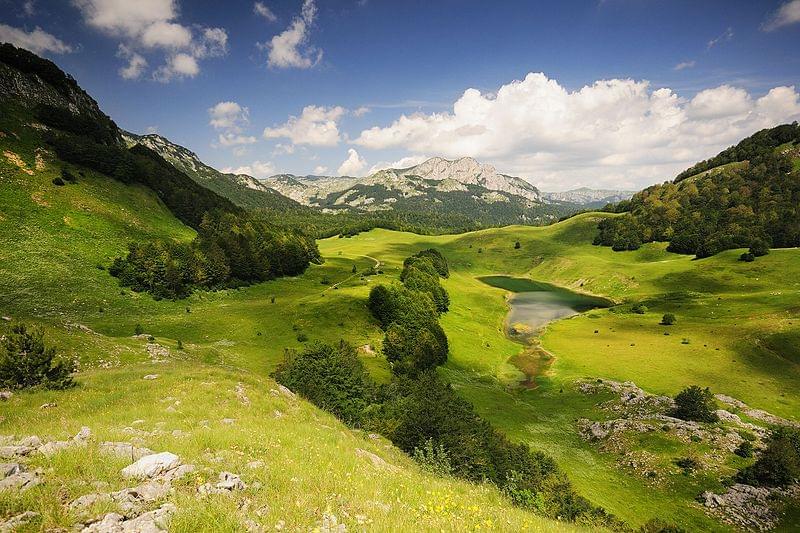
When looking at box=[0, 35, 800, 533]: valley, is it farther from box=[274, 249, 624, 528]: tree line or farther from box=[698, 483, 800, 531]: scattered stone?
box=[274, 249, 624, 528]: tree line

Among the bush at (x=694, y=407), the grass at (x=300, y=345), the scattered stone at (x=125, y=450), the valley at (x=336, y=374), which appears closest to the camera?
the valley at (x=336, y=374)

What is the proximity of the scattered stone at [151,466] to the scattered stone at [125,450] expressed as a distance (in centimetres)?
90

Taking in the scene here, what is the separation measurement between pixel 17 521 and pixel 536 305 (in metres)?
140

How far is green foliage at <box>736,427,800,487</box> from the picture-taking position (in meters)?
36.2

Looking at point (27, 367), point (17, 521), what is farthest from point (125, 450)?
point (27, 367)

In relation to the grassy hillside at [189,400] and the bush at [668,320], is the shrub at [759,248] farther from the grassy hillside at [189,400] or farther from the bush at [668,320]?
the grassy hillside at [189,400]

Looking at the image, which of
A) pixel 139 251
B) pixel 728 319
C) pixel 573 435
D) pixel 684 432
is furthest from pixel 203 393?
pixel 728 319

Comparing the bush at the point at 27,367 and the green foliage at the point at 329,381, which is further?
the green foliage at the point at 329,381

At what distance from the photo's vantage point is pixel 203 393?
80.1ft

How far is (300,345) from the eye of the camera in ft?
201

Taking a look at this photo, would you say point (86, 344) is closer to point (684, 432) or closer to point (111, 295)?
point (111, 295)

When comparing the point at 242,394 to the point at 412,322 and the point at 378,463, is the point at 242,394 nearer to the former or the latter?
the point at 378,463

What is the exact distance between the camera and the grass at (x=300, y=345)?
36.0ft

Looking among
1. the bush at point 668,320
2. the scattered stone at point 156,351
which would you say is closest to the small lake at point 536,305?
the bush at point 668,320
